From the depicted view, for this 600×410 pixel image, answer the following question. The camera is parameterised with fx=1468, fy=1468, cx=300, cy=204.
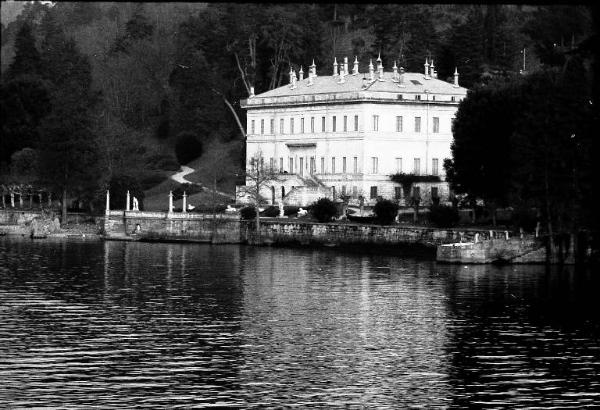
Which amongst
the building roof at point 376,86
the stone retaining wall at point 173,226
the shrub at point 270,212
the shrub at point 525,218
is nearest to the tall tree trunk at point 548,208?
the shrub at point 525,218

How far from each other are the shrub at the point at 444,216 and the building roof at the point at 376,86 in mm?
28685

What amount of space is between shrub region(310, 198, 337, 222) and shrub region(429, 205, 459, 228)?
1208 centimetres

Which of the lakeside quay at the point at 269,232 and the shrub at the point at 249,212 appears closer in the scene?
the lakeside quay at the point at 269,232

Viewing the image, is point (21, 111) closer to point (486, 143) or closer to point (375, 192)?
point (375, 192)

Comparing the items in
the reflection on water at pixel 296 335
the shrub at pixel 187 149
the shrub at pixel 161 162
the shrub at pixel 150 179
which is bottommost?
the reflection on water at pixel 296 335

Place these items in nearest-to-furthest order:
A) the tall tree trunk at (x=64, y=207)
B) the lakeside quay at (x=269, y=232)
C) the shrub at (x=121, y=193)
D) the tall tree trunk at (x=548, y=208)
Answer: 1. the tall tree trunk at (x=548, y=208)
2. the lakeside quay at (x=269, y=232)
3. the tall tree trunk at (x=64, y=207)
4. the shrub at (x=121, y=193)

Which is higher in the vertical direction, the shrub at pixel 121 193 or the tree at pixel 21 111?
the tree at pixel 21 111

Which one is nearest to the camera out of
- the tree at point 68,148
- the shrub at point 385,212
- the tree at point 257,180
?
the shrub at point 385,212

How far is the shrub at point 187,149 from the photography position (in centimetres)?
13388

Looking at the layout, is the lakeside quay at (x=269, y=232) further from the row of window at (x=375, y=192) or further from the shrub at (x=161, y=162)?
the shrub at (x=161, y=162)

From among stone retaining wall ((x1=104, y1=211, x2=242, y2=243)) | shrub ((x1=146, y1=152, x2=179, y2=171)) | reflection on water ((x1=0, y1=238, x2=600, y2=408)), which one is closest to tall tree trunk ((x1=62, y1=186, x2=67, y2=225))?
stone retaining wall ((x1=104, y1=211, x2=242, y2=243))

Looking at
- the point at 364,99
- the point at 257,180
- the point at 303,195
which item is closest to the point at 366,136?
the point at 364,99

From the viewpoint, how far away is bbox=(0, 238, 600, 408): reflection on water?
36375 millimetres

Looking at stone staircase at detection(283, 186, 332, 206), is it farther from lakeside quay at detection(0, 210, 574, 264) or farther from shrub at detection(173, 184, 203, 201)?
shrub at detection(173, 184, 203, 201)
